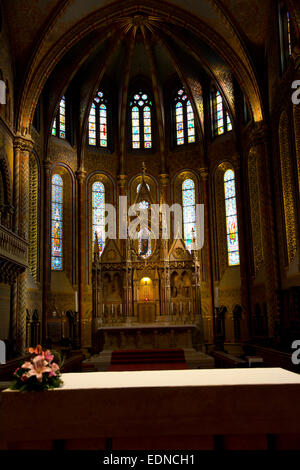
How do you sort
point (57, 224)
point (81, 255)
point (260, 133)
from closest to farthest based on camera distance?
point (260, 133), point (57, 224), point (81, 255)

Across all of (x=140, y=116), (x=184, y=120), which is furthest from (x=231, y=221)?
(x=140, y=116)

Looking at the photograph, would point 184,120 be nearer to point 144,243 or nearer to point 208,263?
point 208,263

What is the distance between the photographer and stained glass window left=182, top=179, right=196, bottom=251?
2517 centimetres

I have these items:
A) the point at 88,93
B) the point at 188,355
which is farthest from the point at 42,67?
the point at 188,355

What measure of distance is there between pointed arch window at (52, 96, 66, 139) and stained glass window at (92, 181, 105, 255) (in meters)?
3.23

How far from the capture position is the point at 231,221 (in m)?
23.9

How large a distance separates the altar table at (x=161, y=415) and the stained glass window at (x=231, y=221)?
18900mm

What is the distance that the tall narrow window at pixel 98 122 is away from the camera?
26.3m

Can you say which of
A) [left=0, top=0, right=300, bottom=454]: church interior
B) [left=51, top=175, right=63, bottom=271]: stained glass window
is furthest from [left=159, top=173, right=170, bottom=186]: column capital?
[left=51, top=175, right=63, bottom=271]: stained glass window

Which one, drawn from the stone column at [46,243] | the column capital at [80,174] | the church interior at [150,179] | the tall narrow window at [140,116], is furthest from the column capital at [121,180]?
the stone column at [46,243]

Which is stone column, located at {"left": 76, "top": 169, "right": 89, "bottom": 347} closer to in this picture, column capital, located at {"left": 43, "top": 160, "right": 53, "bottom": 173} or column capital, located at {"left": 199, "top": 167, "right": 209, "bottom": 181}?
column capital, located at {"left": 43, "top": 160, "right": 53, "bottom": 173}

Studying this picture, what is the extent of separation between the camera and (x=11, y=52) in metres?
19.5

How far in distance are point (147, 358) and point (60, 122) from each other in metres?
13.9

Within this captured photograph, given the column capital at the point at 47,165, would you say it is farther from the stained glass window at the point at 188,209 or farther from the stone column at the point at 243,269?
the stone column at the point at 243,269
